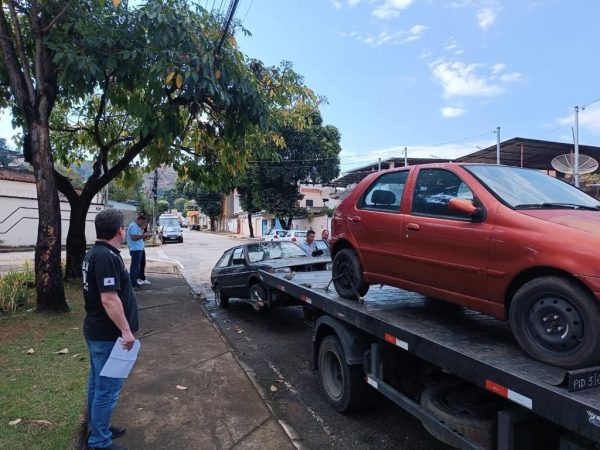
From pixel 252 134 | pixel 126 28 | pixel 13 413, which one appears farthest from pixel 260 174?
pixel 13 413

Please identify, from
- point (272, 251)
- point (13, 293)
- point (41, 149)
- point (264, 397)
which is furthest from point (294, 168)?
point (264, 397)

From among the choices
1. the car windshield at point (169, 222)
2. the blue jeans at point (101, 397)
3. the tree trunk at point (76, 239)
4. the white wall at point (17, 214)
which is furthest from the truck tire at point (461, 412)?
the car windshield at point (169, 222)

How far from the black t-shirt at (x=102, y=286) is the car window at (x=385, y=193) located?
7.64 ft

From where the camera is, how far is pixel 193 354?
6.40 m

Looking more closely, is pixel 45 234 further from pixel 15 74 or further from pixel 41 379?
pixel 41 379

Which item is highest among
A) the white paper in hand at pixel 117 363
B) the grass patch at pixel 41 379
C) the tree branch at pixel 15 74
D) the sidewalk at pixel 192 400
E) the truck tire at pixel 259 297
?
the tree branch at pixel 15 74

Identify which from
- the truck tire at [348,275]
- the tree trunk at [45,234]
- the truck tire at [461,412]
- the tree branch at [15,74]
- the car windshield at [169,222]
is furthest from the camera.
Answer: the car windshield at [169,222]

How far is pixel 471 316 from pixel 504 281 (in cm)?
106

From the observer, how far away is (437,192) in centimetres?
379

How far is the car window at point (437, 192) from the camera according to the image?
A: 3561 millimetres

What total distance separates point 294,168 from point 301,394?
3089 cm

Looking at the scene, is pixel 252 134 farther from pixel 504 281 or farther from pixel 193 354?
pixel 504 281

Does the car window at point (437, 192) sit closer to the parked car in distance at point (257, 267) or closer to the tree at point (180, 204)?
the parked car in distance at point (257, 267)

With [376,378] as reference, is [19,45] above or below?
above
